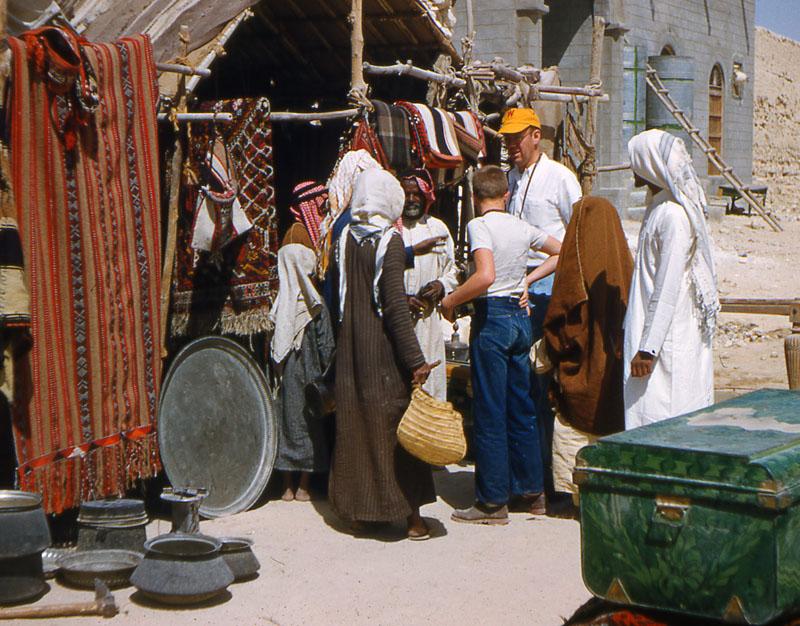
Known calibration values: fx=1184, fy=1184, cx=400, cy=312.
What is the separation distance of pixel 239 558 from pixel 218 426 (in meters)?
1.23

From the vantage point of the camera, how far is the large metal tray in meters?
5.95

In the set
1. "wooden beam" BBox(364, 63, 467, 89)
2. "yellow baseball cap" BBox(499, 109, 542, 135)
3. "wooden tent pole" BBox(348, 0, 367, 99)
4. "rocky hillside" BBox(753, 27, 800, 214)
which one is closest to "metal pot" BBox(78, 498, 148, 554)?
"wooden tent pole" BBox(348, 0, 367, 99)

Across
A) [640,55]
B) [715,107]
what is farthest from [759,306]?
[715,107]

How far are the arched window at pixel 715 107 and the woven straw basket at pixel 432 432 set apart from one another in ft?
68.5

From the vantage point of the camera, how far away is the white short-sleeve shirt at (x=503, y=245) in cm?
595

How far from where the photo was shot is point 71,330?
512 cm

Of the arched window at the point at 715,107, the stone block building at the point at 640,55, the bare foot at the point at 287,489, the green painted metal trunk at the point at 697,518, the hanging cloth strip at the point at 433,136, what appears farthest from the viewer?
the arched window at the point at 715,107

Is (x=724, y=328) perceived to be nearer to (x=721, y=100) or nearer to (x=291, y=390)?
(x=291, y=390)

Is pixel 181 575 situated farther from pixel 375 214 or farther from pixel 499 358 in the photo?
pixel 499 358

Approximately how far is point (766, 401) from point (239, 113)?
3233 millimetres

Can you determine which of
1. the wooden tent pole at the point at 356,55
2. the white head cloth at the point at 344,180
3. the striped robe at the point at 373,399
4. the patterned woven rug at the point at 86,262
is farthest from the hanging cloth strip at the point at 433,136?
the patterned woven rug at the point at 86,262

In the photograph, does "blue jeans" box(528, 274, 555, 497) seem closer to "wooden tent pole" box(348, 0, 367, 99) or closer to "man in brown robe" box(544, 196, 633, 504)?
"man in brown robe" box(544, 196, 633, 504)

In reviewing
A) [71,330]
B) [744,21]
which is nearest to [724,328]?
[71,330]

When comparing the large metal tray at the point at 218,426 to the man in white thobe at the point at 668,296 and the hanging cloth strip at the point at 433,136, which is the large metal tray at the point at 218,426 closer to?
the hanging cloth strip at the point at 433,136
